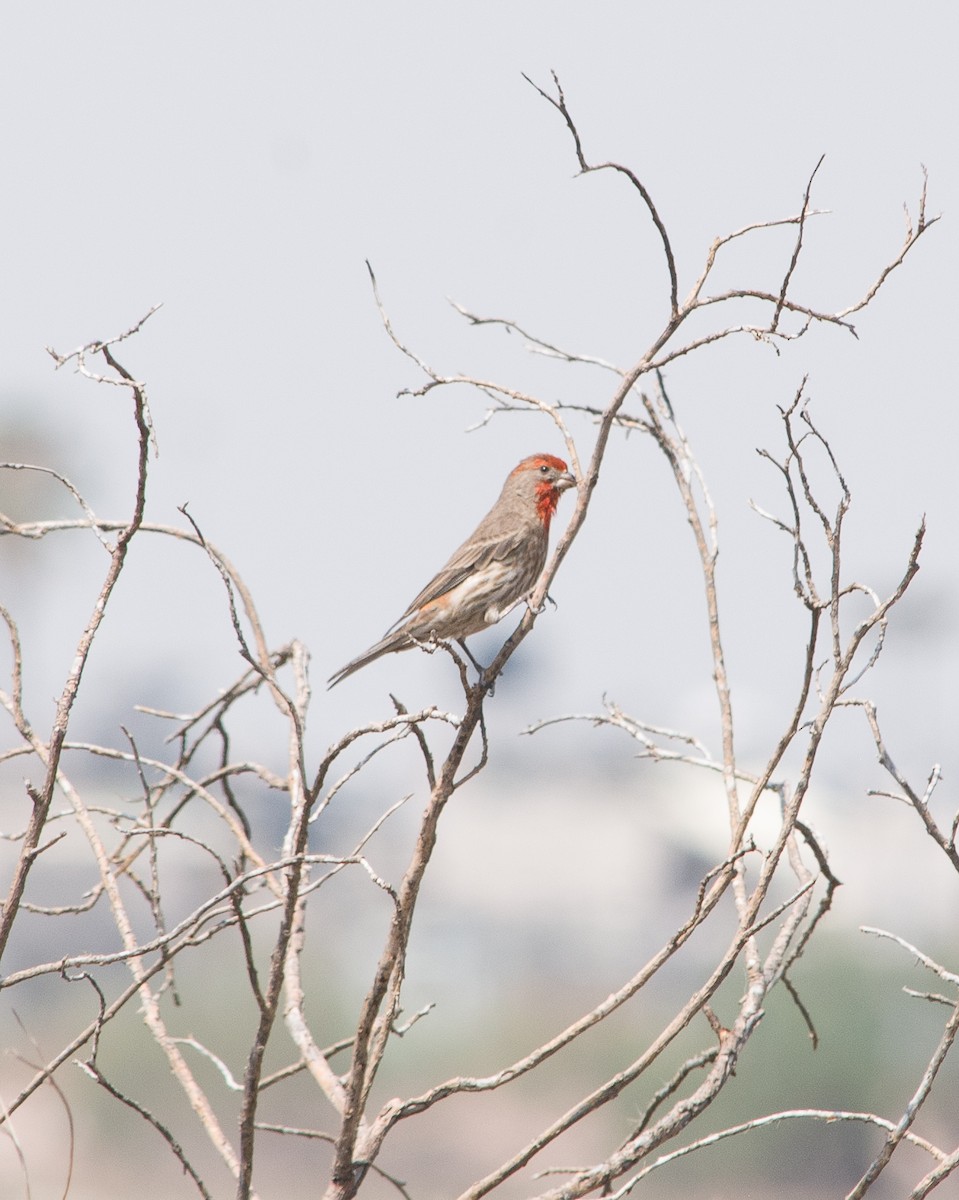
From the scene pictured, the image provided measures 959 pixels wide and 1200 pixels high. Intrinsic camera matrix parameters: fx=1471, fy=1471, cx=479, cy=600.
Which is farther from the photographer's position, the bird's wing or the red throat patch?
the red throat patch

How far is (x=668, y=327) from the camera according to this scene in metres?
2.98

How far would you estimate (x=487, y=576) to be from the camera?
6.66 meters

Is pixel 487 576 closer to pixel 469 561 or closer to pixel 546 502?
pixel 469 561

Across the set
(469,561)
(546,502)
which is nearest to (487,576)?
(469,561)

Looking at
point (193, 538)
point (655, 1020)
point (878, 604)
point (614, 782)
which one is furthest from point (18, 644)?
point (614, 782)

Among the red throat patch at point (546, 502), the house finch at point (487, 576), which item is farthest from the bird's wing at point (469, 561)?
the red throat patch at point (546, 502)

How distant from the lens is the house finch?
6594mm

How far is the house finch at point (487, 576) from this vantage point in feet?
21.6

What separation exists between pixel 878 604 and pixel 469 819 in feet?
130

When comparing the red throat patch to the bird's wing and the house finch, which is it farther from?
the bird's wing

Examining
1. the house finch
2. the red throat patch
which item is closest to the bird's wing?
the house finch

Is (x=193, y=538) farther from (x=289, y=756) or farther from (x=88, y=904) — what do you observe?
(x=88, y=904)

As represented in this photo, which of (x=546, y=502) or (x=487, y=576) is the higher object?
(x=546, y=502)

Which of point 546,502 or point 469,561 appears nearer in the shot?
point 469,561
